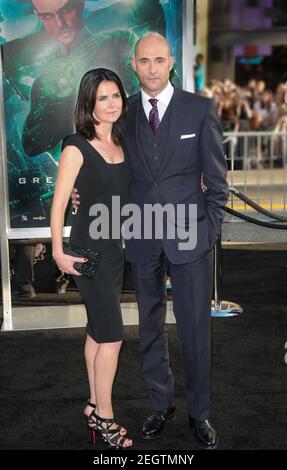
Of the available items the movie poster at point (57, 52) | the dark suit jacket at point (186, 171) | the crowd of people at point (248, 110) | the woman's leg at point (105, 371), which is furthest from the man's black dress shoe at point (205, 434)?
the crowd of people at point (248, 110)

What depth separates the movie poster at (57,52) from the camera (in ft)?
17.2

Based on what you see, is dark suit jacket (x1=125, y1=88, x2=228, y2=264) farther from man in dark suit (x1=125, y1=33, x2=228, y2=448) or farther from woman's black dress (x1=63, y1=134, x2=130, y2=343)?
woman's black dress (x1=63, y1=134, x2=130, y2=343)

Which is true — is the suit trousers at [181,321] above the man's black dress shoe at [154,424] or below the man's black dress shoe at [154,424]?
above

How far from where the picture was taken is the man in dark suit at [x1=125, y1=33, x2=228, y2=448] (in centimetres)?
349

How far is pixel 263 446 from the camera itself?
3.68m

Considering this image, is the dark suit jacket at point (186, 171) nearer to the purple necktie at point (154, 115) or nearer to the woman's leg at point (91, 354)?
the purple necktie at point (154, 115)

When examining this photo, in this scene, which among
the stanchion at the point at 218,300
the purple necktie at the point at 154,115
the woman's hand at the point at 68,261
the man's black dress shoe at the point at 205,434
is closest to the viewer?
the woman's hand at the point at 68,261

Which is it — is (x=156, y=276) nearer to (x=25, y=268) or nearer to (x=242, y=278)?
(x=25, y=268)

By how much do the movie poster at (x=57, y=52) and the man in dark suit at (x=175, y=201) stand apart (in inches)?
67.6

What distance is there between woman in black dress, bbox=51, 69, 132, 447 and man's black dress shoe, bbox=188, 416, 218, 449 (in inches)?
13.9

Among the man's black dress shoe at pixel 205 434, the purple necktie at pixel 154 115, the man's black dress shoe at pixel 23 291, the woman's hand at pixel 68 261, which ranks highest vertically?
the purple necktie at pixel 154 115

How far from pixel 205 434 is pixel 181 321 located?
57 centimetres

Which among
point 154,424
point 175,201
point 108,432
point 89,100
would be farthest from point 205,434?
point 89,100

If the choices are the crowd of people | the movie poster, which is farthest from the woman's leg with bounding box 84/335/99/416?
the crowd of people
